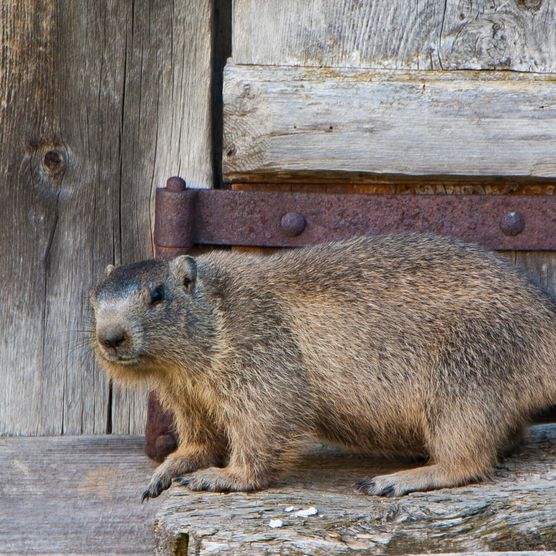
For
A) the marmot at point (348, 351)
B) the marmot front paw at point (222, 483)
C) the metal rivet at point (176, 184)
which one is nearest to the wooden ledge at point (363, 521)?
the marmot front paw at point (222, 483)

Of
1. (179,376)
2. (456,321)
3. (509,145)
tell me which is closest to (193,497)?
(179,376)

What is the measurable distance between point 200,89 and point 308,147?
0.64m

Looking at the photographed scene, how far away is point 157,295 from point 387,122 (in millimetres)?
1345

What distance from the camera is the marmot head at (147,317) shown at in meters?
4.61

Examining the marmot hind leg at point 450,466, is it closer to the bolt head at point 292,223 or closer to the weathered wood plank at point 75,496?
the weathered wood plank at point 75,496

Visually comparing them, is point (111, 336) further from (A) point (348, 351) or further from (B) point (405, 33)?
(B) point (405, 33)

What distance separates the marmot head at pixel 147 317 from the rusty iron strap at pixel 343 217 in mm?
402

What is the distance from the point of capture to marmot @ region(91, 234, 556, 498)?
4668mm

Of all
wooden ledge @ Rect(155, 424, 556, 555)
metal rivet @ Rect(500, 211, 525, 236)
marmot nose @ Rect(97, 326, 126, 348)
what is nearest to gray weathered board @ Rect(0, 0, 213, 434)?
marmot nose @ Rect(97, 326, 126, 348)

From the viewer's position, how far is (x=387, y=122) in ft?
16.7

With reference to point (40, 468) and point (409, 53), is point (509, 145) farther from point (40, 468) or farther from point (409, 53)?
point (40, 468)

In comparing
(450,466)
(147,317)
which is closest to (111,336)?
(147,317)

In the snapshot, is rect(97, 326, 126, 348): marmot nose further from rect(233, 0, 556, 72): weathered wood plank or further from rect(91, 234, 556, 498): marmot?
rect(233, 0, 556, 72): weathered wood plank

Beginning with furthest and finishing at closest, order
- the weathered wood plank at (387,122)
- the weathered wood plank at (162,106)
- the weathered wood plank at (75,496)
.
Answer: the weathered wood plank at (162,106) → the weathered wood plank at (387,122) → the weathered wood plank at (75,496)
